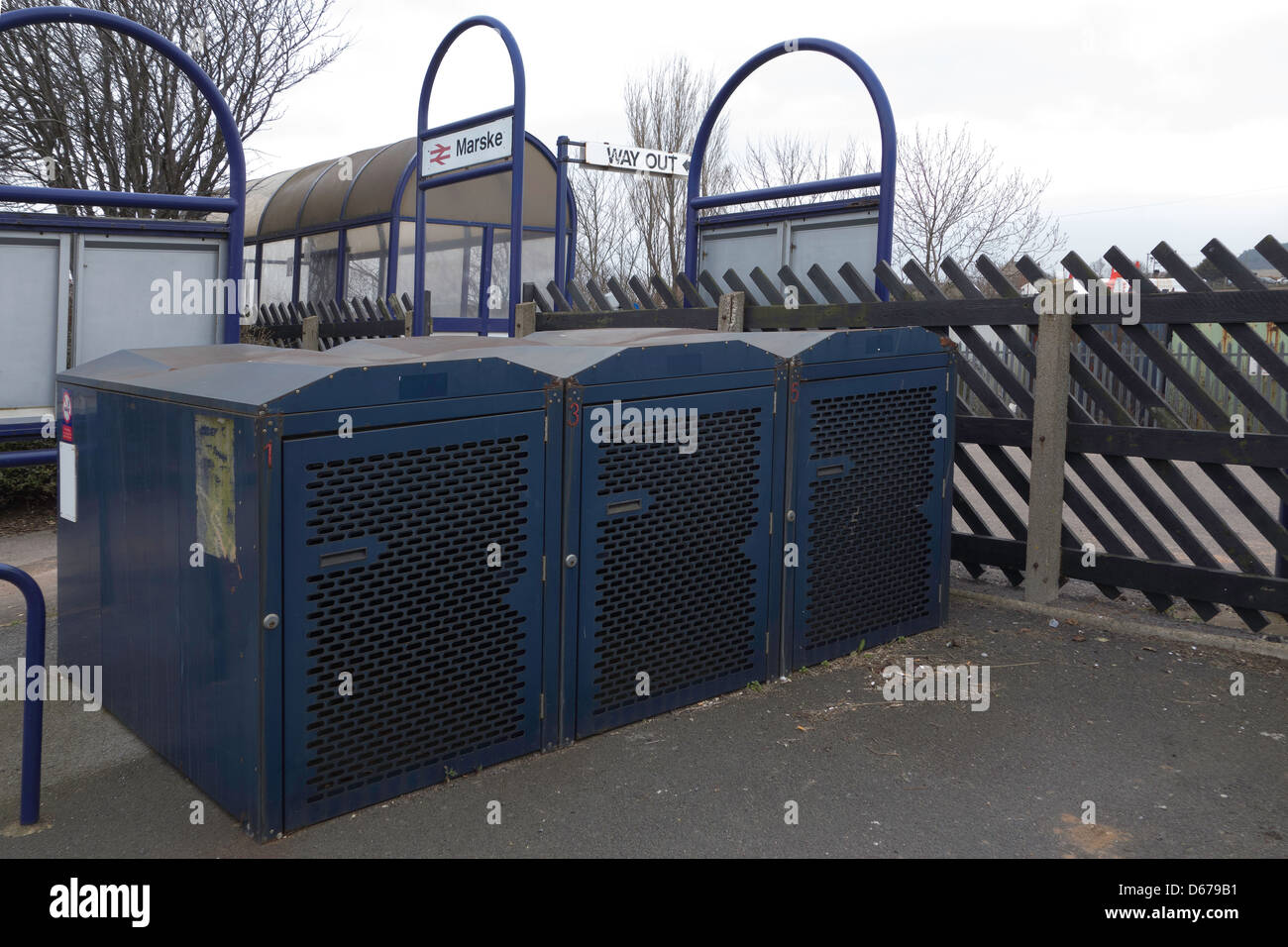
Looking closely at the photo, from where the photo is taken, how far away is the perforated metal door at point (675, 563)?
397 cm

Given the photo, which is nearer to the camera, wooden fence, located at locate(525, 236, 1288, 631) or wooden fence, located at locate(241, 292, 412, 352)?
wooden fence, located at locate(525, 236, 1288, 631)

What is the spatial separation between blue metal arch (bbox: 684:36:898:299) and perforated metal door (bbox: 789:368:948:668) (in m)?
1.60

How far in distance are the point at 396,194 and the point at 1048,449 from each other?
40.3 feet

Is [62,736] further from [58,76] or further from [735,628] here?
[58,76]

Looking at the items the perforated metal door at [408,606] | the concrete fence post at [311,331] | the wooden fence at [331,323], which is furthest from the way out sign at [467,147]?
the perforated metal door at [408,606]

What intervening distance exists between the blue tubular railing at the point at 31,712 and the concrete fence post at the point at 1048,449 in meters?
4.35

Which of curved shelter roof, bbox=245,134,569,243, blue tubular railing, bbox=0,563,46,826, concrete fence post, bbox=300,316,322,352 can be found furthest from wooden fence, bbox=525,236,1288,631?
curved shelter roof, bbox=245,134,569,243

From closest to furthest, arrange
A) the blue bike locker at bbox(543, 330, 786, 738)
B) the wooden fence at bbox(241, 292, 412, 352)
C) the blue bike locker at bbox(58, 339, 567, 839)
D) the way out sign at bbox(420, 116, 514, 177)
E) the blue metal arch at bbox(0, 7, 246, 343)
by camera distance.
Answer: the blue bike locker at bbox(58, 339, 567, 839) < the blue bike locker at bbox(543, 330, 786, 738) < the blue metal arch at bbox(0, 7, 246, 343) < the way out sign at bbox(420, 116, 514, 177) < the wooden fence at bbox(241, 292, 412, 352)

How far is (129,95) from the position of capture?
42.7ft

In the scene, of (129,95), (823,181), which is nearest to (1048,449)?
(823,181)

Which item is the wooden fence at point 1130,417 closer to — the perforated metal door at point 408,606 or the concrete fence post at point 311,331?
the perforated metal door at point 408,606

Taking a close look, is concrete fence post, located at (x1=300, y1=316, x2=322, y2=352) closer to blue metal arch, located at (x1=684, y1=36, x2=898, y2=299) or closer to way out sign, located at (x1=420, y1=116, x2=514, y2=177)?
way out sign, located at (x1=420, y1=116, x2=514, y2=177)

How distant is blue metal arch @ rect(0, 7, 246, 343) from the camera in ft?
20.1

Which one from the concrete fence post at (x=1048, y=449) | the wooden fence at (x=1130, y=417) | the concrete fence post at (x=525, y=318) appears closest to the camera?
the wooden fence at (x=1130, y=417)
